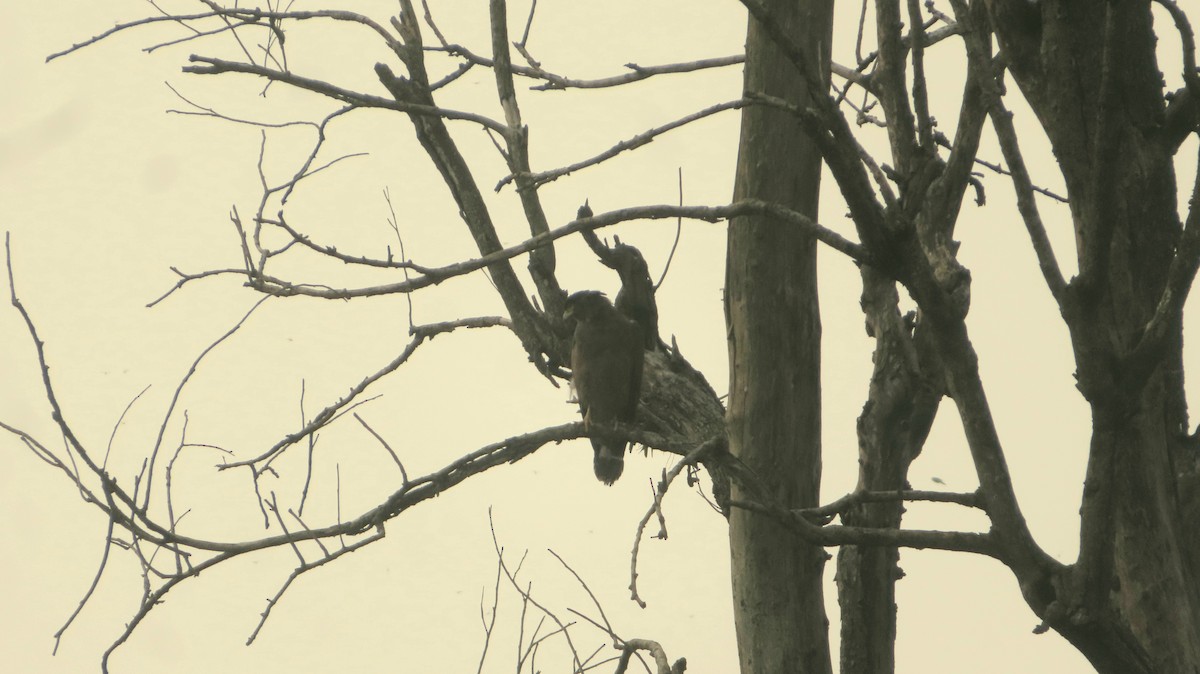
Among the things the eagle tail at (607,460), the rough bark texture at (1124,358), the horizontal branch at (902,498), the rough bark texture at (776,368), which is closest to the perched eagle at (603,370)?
the eagle tail at (607,460)

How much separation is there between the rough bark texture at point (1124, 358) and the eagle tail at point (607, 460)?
2693mm

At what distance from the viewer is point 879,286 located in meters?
4.11

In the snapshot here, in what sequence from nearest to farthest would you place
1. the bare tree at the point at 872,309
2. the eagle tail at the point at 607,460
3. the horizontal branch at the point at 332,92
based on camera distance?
the bare tree at the point at 872,309 < the horizontal branch at the point at 332,92 < the eagle tail at the point at 607,460

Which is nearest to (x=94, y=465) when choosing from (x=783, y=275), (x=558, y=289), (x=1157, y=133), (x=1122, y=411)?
(x=558, y=289)

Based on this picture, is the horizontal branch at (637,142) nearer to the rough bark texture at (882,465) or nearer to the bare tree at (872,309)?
the bare tree at (872,309)

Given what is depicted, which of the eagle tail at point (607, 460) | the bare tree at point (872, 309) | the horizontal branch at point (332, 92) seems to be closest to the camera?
the bare tree at point (872, 309)

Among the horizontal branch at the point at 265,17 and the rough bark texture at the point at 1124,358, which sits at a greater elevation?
the horizontal branch at the point at 265,17

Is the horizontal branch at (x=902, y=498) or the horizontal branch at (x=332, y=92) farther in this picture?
the horizontal branch at (x=332, y=92)

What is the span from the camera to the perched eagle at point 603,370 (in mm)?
4766

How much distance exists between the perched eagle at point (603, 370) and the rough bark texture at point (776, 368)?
3.00ft

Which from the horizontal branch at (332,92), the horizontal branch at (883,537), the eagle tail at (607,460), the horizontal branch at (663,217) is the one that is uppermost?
the horizontal branch at (332,92)

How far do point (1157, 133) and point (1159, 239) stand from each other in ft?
0.84

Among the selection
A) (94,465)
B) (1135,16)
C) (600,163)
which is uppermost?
(1135,16)

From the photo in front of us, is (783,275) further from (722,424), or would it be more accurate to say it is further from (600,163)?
(600,163)
